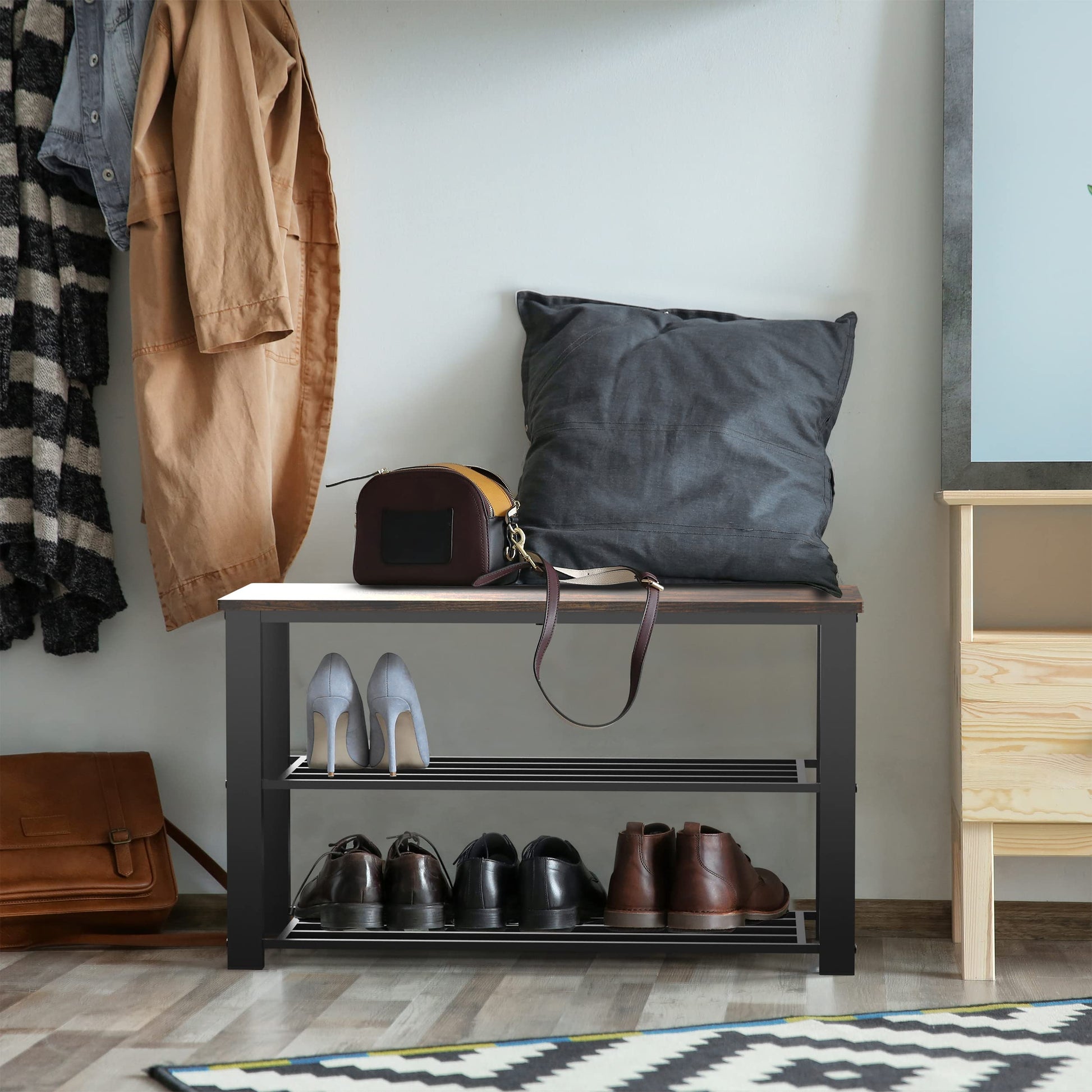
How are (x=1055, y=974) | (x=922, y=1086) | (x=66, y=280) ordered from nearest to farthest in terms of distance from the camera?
1. (x=922, y=1086)
2. (x=1055, y=974)
3. (x=66, y=280)

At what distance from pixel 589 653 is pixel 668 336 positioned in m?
0.55

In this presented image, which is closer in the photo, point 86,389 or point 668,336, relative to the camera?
point 668,336

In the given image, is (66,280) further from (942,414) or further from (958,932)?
(958,932)

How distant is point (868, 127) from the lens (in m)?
2.00

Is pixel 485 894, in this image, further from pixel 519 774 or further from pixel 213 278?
pixel 213 278

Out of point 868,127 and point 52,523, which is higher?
point 868,127

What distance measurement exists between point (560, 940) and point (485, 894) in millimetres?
128

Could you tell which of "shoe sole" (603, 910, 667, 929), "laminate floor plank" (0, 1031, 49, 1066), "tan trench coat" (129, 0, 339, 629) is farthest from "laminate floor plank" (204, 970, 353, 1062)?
"tan trench coat" (129, 0, 339, 629)

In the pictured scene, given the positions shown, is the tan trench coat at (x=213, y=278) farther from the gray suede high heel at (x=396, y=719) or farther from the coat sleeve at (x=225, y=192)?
the gray suede high heel at (x=396, y=719)

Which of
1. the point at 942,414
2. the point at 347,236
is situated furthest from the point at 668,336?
the point at 347,236

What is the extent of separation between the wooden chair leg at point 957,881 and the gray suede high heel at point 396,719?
0.81 meters

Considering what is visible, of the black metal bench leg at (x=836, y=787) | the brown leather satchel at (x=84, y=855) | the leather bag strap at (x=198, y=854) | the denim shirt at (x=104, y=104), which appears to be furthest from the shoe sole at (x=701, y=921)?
the denim shirt at (x=104, y=104)

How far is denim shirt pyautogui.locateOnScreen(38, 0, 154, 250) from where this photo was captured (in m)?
1.92

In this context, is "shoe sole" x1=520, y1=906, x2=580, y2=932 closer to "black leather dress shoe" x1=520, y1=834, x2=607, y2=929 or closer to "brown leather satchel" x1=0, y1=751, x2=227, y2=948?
"black leather dress shoe" x1=520, y1=834, x2=607, y2=929
